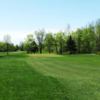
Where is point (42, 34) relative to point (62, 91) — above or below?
above

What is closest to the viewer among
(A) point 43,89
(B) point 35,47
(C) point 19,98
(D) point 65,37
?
(C) point 19,98

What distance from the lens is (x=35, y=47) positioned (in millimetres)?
123750

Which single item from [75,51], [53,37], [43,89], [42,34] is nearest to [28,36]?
[42,34]

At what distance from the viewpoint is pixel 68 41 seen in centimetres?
10162

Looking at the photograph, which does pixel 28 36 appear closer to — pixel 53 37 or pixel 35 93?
pixel 53 37

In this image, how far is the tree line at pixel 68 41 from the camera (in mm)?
103062

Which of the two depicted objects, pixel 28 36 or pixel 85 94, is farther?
pixel 28 36

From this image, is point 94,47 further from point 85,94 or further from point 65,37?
point 85,94

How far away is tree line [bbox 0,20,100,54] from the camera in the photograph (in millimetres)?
103062

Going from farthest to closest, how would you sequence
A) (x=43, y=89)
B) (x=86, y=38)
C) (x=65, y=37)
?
(x=65, y=37) < (x=86, y=38) < (x=43, y=89)

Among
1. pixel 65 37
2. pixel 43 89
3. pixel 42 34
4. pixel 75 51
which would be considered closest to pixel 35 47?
pixel 42 34

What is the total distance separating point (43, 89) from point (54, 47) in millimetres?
106675

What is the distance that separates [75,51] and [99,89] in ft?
300

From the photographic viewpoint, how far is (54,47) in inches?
4724
